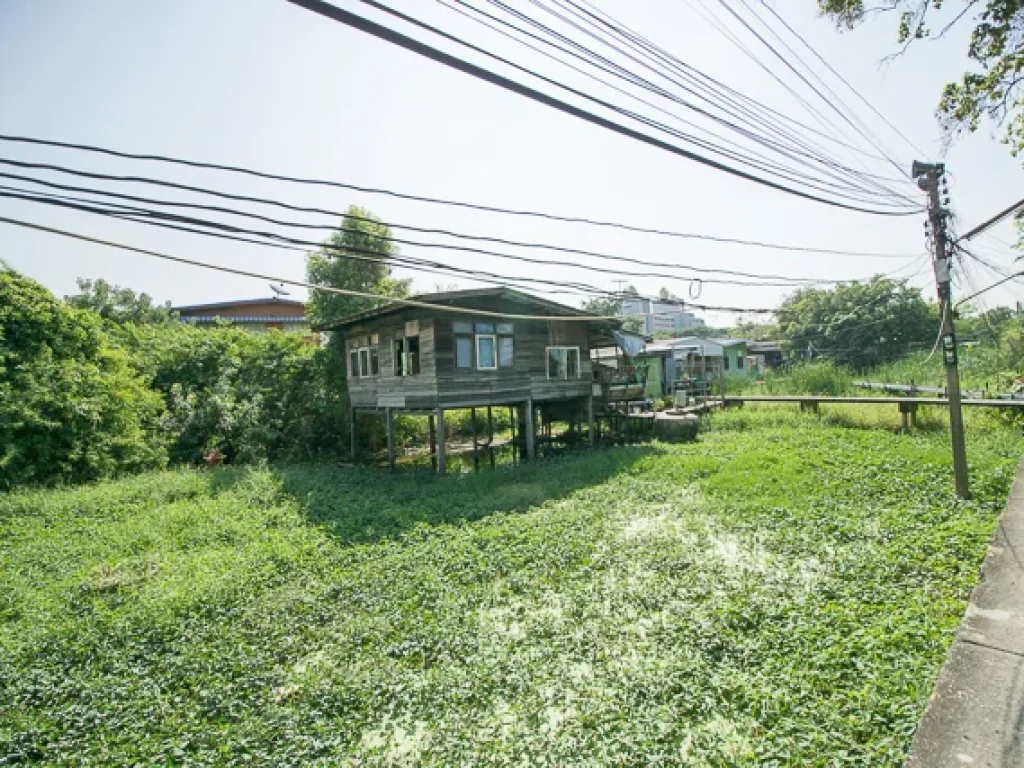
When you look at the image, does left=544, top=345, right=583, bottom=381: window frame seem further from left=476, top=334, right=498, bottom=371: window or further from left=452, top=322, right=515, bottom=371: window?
left=476, top=334, right=498, bottom=371: window

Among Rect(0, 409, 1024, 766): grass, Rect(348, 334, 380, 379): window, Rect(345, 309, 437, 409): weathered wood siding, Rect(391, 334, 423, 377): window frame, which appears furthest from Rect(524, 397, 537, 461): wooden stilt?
Rect(0, 409, 1024, 766): grass

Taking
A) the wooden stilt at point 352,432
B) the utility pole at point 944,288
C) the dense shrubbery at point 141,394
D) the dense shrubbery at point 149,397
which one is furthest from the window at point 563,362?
the utility pole at point 944,288

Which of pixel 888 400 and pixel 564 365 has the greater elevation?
pixel 564 365

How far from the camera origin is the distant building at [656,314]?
8.42 m

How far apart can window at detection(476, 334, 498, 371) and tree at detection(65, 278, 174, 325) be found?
19.2 m

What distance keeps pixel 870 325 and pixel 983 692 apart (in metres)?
34.3

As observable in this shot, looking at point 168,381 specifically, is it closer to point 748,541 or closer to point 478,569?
point 478,569

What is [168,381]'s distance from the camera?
16016 millimetres

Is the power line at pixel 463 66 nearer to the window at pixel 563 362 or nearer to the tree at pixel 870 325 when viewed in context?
the window at pixel 563 362

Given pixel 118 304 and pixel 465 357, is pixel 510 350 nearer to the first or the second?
pixel 465 357

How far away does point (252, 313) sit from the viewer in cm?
3453

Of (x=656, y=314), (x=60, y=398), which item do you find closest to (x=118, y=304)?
(x=60, y=398)

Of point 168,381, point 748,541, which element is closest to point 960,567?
point 748,541

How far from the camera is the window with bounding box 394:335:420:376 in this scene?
1341 centimetres
